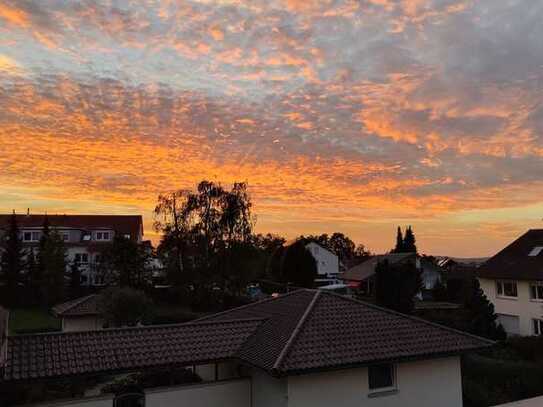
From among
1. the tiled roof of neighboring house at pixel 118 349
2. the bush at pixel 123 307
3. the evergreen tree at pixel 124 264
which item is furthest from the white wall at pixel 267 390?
the evergreen tree at pixel 124 264

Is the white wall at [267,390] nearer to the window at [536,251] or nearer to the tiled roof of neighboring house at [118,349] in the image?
the tiled roof of neighboring house at [118,349]

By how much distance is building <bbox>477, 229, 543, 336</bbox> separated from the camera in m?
34.9

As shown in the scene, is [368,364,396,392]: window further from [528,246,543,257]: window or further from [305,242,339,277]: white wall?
[305,242,339,277]: white wall

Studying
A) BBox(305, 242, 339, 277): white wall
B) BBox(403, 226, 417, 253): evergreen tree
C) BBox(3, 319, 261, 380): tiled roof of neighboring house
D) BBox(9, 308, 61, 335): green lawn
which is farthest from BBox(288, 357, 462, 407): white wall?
BBox(403, 226, 417, 253): evergreen tree

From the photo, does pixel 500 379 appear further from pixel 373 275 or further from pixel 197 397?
pixel 373 275

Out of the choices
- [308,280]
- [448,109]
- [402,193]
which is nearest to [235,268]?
[308,280]

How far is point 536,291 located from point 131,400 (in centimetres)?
3178

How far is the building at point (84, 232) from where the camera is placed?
193 ft

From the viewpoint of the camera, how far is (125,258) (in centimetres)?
4759

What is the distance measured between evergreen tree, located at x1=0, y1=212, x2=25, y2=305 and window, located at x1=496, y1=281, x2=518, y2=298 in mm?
46310

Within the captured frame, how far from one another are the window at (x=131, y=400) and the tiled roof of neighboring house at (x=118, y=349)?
774mm

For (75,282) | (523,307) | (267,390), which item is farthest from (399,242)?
(267,390)

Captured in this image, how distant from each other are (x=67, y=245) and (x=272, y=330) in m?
50.3

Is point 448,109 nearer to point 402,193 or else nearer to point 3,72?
point 402,193
